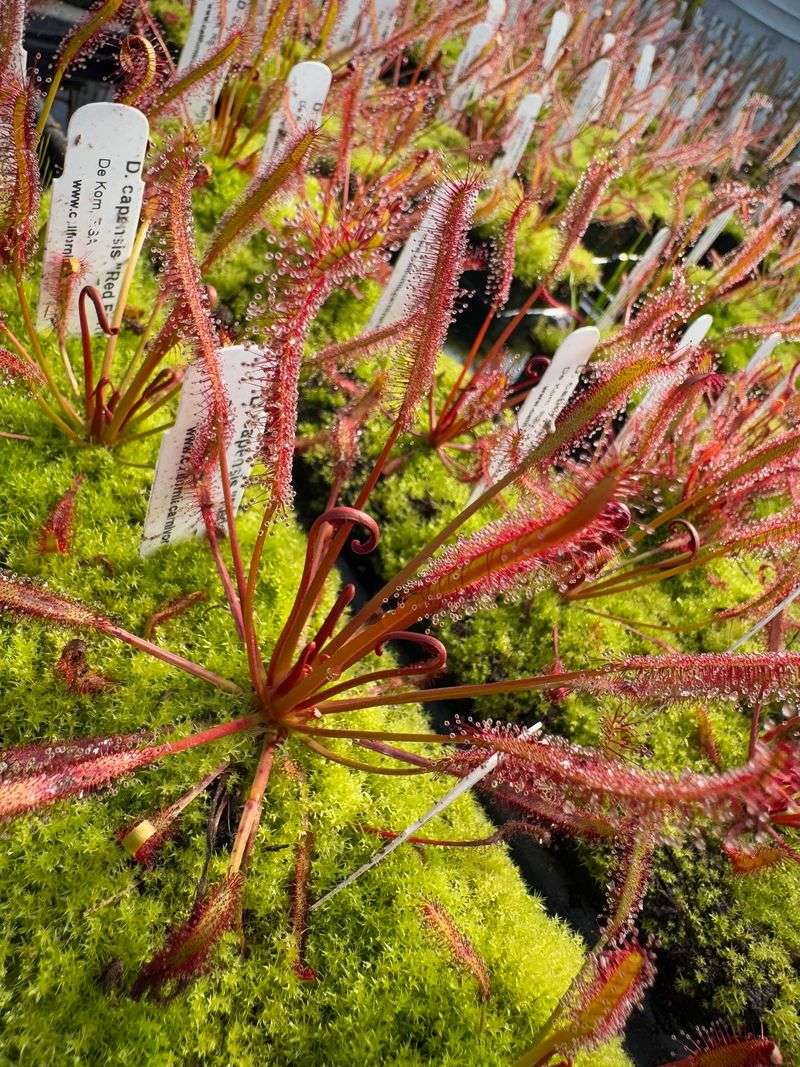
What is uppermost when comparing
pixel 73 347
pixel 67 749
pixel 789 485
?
pixel 789 485

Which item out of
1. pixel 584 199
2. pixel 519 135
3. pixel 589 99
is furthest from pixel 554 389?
pixel 589 99

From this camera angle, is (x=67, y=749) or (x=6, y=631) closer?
(x=67, y=749)

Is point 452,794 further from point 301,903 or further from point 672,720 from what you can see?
point 672,720

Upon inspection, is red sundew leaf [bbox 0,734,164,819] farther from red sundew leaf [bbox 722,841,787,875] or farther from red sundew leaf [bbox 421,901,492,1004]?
red sundew leaf [bbox 722,841,787,875]

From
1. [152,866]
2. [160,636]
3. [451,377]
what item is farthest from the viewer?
[451,377]

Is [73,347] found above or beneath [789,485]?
beneath

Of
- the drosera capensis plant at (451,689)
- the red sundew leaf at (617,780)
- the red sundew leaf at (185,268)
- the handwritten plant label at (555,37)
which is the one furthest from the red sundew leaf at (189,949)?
the handwritten plant label at (555,37)

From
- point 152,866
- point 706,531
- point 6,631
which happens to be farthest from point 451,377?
point 152,866

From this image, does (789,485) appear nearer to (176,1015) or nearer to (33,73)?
(176,1015)
